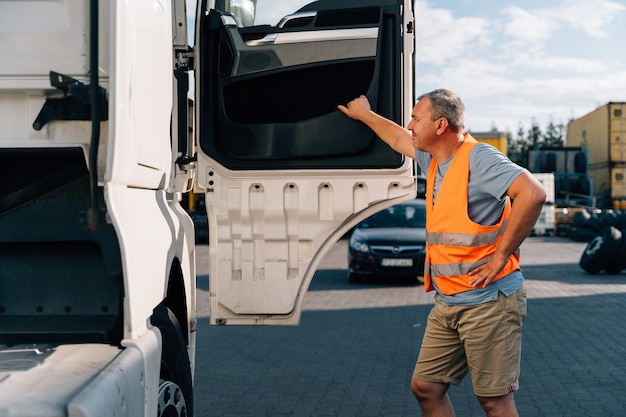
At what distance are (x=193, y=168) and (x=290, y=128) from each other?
500mm

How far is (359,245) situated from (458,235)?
1203 centimetres

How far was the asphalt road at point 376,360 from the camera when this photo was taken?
6.67m

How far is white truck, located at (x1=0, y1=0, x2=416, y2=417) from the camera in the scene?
2.94m

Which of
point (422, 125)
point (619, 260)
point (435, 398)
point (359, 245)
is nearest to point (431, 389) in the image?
point (435, 398)

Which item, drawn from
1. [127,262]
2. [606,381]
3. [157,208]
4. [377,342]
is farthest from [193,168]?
[377,342]

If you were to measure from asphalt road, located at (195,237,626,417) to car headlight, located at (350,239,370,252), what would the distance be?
170 cm

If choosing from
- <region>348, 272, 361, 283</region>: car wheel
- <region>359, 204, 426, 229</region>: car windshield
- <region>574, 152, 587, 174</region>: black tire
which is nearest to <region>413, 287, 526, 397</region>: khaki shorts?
<region>348, 272, 361, 283</region>: car wheel

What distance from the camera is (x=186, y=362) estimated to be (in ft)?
12.9

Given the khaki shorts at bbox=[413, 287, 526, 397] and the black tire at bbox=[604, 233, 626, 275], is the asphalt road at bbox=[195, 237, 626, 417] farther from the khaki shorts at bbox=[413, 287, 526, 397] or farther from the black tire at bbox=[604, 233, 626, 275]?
the black tire at bbox=[604, 233, 626, 275]

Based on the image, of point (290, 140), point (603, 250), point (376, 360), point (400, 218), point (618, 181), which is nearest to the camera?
point (290, 140)

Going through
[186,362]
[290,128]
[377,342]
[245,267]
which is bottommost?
[377,342]

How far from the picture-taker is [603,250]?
17.1 m

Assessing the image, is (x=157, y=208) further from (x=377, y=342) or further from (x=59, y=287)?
(x=377, y=342)

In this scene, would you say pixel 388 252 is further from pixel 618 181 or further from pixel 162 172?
pixel 618 181
